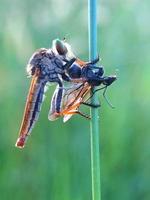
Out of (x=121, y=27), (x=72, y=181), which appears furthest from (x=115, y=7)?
(x=72, y=181)

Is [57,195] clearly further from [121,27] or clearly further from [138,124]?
[121,27]

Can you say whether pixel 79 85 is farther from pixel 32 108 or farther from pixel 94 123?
pixel 94 123

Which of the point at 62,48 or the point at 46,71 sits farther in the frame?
the point at 46,71

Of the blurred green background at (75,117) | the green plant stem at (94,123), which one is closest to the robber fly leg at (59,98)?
the green plant stem at (94,123)

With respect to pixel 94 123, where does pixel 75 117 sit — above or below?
above

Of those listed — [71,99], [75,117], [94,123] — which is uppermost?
[75,117]

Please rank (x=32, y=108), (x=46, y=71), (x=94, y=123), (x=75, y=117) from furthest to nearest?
1. (x=75, y=117)
2. (x=46, y=71)
3. (x=32, y=108)
4. (x=94, y=123)

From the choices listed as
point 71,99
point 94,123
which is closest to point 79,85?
point 71,99
